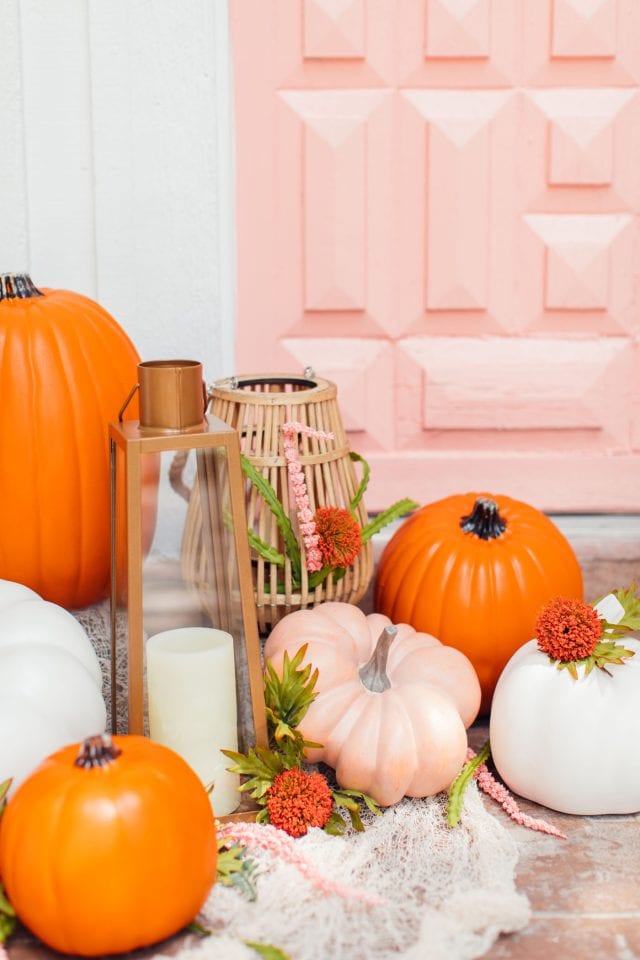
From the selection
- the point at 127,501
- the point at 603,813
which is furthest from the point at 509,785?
the point at 127,501

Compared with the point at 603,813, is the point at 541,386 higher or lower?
higher

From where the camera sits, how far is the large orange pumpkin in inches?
56.0

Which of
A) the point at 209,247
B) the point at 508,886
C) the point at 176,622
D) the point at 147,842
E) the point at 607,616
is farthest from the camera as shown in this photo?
the point at 209,247

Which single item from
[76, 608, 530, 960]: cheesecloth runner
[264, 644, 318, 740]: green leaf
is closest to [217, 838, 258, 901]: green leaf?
[76, 608, 530, 960]: cheesecloth runner

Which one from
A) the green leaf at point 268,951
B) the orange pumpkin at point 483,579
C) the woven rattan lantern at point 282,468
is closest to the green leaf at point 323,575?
the woven rattan lantern at point 282,468

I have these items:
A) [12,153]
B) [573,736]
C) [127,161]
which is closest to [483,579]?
[573,736]

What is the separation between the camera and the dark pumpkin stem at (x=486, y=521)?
1508 mm

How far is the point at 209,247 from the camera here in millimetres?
1771

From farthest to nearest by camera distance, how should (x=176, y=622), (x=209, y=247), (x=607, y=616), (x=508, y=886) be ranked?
(x=209, y=247) → (x=607, y=616) → (x=176, y=622) → (x=508, y=886)

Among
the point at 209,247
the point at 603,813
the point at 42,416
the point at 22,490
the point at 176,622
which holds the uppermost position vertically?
the point at 209,247

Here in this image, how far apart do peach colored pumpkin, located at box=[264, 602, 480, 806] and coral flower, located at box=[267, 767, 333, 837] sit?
0.05m

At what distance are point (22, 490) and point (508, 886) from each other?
822mm

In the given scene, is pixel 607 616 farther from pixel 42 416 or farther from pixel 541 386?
pixel 42 416

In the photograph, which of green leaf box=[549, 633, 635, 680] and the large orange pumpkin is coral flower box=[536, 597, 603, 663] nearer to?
green leaf box=[549, 633, 635, 680]
